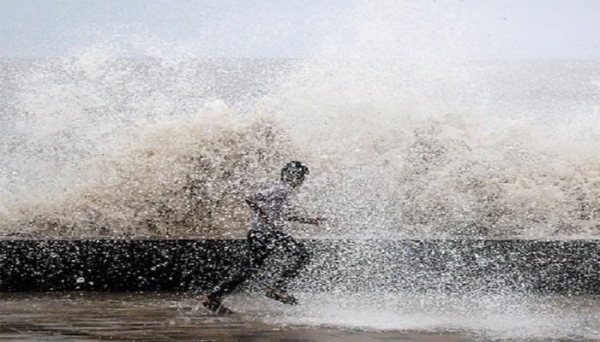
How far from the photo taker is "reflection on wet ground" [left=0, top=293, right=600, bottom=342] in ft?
23.0

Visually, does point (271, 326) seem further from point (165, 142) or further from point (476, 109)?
point (476, 109)

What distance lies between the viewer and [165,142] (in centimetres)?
1244

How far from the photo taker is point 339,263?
940cm

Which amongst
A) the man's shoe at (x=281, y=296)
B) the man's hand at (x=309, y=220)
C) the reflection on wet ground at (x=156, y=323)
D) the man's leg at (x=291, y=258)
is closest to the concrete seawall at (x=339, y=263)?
the reflection on wet ground at (x=156, y=323)

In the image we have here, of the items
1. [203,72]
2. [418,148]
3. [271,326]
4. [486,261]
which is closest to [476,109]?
[418,148]

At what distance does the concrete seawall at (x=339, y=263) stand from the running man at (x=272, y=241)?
660mm

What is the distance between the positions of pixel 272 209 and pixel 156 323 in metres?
1.35

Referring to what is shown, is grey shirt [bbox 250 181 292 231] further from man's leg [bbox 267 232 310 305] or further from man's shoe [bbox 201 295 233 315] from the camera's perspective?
man's shoe [bbox 201 295 233 315]

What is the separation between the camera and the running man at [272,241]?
8.32m

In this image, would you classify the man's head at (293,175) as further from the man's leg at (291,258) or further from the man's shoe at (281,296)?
the man's shoe at (281,296)

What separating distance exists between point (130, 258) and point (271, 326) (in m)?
2.03

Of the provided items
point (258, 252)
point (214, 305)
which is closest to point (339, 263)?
point (258, 252)

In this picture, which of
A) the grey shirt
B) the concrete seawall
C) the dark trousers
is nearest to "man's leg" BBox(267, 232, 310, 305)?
the dark trousers

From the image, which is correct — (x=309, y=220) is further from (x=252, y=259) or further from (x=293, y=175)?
(x=252, y=259)
